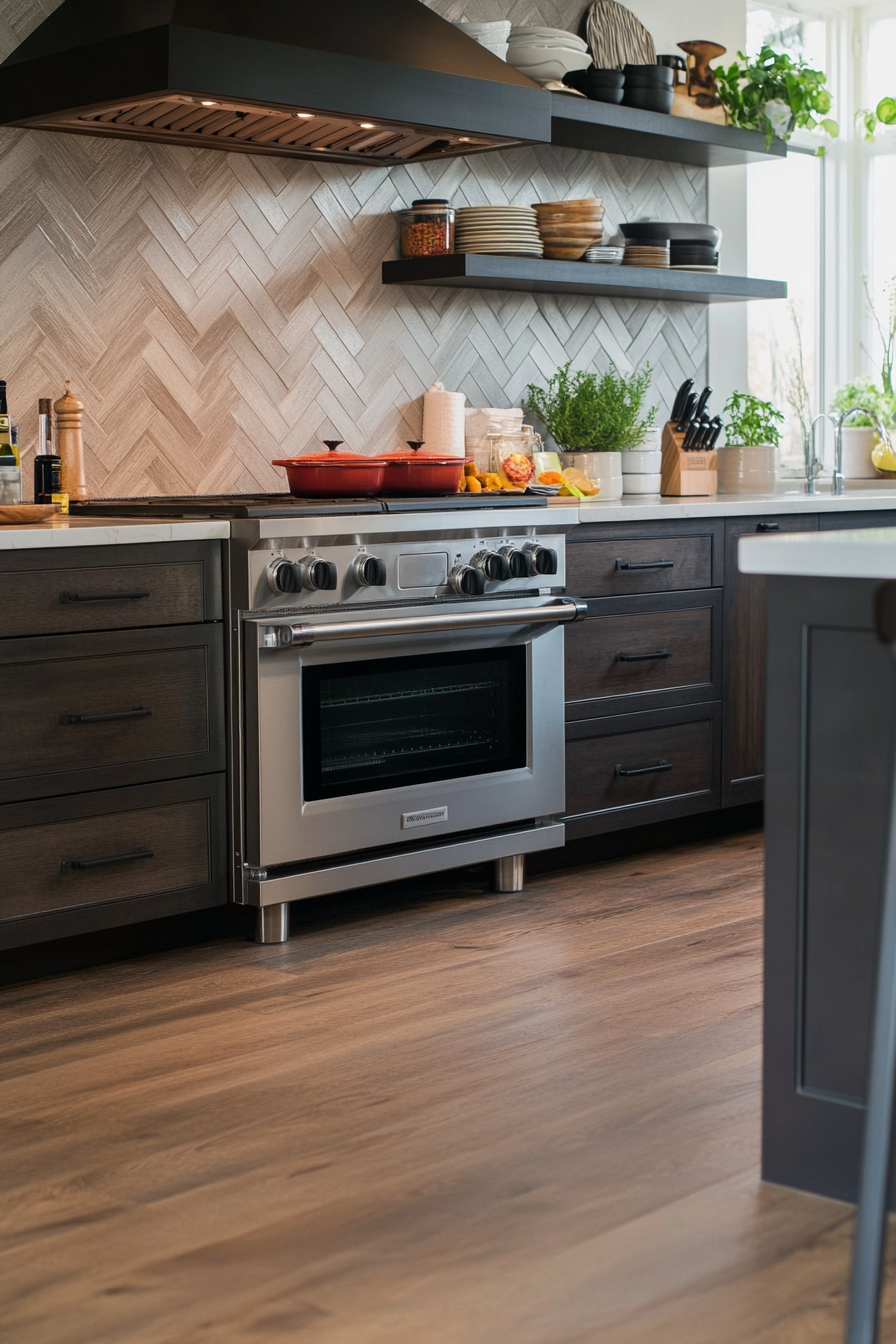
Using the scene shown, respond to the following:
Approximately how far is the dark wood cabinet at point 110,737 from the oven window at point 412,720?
21 centimetres

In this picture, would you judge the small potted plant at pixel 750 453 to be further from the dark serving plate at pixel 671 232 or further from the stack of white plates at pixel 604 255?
the stack of white plates at pixel 604 255

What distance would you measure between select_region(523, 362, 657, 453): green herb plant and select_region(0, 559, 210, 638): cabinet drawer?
67.8 inches

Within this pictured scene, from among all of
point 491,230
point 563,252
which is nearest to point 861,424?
point 563,252

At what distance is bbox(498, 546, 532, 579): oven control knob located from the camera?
3.43 m

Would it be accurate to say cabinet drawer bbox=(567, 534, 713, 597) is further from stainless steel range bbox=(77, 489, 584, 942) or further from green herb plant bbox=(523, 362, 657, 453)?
green herb plant bbox=(523, 362, 657, 453)

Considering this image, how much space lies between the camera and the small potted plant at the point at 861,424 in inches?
219

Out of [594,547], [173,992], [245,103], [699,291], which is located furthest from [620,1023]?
[699,291]

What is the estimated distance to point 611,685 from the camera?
375 centimetres

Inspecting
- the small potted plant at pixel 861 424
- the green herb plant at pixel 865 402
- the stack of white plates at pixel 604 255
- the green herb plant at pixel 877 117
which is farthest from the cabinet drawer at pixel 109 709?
the green herb plant at pixel 877 117

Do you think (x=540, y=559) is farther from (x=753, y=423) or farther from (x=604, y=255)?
(x=753, y=423)

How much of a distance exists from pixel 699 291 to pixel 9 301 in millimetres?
2086

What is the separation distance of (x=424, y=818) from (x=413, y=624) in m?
0.43

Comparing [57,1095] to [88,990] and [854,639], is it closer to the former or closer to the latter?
[88,990]

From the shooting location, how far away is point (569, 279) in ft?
13.7
